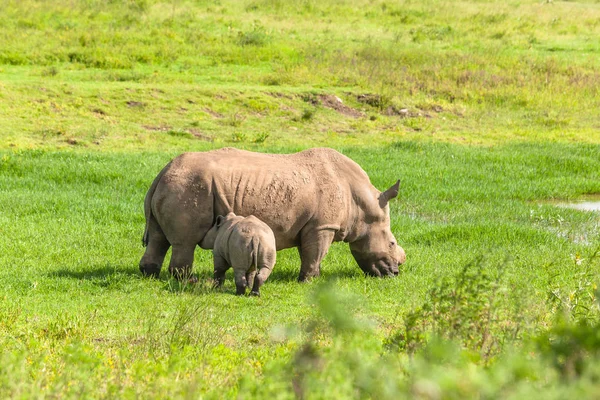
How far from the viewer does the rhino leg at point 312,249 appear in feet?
35.2

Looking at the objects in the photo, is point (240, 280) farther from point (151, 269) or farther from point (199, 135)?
point (199, 135)

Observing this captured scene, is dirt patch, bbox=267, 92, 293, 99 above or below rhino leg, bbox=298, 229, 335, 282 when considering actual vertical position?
below

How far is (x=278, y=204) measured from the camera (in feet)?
34.5

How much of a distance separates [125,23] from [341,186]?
2001 cm

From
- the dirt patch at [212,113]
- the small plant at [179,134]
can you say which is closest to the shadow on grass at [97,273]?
the small plant at [179,134]

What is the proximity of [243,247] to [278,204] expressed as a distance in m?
1.14

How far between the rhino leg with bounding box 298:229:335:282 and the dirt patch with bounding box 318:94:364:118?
1328 cm

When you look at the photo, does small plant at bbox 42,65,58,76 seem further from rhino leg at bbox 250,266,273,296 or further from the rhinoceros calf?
rhino leg at bbox 250,266,273,296

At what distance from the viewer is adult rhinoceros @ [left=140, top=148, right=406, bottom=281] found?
10.1 m

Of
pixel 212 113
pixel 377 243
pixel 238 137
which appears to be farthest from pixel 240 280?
pixel 212 113

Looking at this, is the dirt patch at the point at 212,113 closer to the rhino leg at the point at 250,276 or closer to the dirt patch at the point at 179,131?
the dirt patch at the point at 179,131

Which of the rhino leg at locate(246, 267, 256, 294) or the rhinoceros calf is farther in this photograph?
the rhino leg at locate(246, 267, 256, 294)

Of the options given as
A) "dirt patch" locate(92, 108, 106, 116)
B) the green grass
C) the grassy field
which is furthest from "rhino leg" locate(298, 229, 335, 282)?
"dirt patch" locate(92, 108, 106, 116)

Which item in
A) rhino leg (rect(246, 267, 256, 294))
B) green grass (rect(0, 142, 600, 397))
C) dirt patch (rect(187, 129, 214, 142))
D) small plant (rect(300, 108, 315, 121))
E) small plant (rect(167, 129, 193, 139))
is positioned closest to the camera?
green grass (rect(0, 142, 600, 397))
